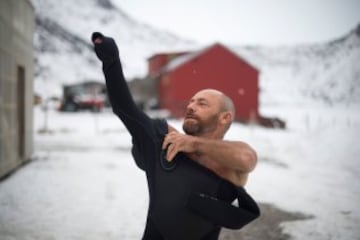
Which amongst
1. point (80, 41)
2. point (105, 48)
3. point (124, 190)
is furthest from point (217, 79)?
point (80, 41)

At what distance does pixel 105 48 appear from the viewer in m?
1.60

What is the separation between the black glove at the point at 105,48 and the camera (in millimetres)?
1595

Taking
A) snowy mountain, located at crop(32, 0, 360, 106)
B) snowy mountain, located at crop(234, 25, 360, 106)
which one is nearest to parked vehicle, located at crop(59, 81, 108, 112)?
snowy mountain, located at crop(234, 25, 360, 106)

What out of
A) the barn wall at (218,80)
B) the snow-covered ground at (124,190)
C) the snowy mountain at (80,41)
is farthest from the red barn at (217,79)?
the snowy mountain at (80,41)

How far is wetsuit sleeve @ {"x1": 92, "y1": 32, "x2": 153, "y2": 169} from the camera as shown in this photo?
5.27 feet

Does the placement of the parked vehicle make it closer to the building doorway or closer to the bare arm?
the building doorway

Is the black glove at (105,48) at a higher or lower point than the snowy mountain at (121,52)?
lower

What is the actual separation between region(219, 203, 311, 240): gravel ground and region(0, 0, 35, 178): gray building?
4419 mm

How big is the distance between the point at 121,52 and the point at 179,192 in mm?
90928

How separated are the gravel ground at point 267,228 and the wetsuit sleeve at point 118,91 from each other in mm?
3223

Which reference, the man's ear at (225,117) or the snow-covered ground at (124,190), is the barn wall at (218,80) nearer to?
the snow-covered ground at (124,190)

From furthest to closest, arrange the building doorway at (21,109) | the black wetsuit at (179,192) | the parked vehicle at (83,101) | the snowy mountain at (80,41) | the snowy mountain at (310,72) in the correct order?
the snowy mountain at (80,41) < the parked vehicle at (83,101) < the snowy mountain at (310,72) < the building doorway at (21,109) < the black wetsuit at (179,192)

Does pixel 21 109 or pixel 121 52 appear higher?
pixel 121 52

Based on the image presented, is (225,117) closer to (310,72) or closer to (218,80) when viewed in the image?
(218,80)
